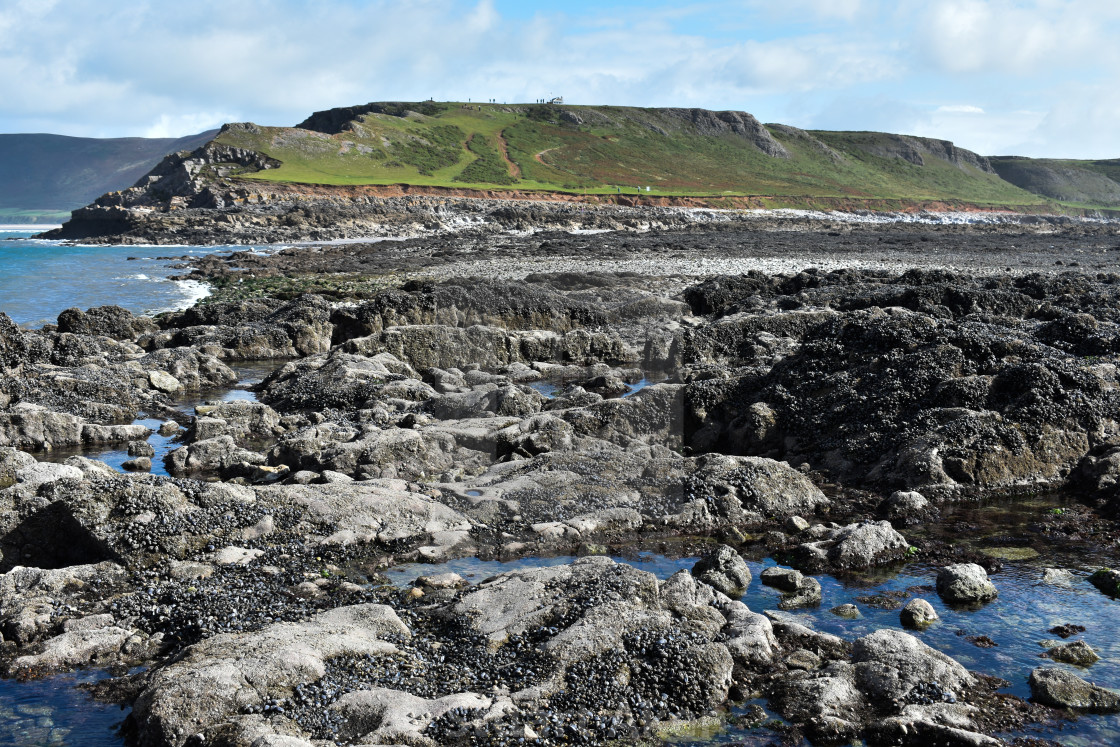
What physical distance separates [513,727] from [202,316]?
3109 cm

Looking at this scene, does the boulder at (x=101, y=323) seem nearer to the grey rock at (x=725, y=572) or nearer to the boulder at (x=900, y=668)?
the grey rock at (x=725, y=572)

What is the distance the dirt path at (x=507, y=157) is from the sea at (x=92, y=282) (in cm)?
7815

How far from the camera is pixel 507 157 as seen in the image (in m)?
181

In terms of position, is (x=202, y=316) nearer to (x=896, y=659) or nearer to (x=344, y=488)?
(x=344, y=488)

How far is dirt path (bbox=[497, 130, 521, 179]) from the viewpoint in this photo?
555 feet

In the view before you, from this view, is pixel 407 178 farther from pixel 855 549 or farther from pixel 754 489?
pixel 855 549

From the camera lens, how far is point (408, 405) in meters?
22.0

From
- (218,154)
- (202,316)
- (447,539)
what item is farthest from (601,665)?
(218,154)

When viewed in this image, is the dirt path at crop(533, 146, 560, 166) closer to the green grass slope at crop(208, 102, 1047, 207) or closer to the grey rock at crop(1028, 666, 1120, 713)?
the green grass slope at crop(208, 102, 1047, 207)

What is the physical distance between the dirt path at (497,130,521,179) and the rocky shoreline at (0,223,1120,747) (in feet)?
465

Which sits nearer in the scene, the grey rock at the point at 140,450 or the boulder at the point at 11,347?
the grey rock at the point at 140,450

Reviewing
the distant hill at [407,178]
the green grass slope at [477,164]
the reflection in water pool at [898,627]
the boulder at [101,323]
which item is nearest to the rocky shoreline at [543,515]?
the reflection in water pool at [898,627]

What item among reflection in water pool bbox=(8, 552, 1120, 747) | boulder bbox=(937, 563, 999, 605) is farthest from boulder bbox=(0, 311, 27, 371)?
boulder bbox=(937, 563, 999, 605)

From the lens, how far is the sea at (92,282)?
46344 millimetres
